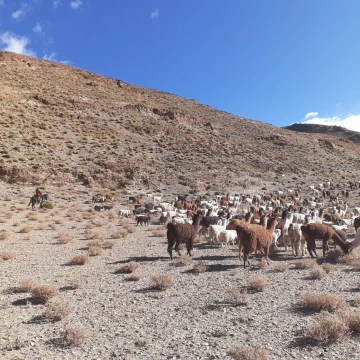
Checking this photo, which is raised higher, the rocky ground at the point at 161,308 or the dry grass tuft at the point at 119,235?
the dry grass tuft at the point at 119,235

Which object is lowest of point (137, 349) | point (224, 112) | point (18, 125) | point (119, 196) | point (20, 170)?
point (137, 349)

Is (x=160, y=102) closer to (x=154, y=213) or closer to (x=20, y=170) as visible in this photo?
(x=20, y=170)

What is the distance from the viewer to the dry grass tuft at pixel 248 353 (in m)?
4.75

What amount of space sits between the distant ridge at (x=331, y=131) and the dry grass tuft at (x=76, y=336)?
4838 inches

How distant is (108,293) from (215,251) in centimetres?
566

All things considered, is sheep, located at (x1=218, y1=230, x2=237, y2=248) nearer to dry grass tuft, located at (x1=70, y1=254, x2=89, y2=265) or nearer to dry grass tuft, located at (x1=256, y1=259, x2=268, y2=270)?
dry grass tuft, located at (x1=256, y1=259, x2=268, y2=270)

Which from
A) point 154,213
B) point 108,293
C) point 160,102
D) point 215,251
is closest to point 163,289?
point 108,293

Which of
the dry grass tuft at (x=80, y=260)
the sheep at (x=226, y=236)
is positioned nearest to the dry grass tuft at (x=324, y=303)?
the sheep at (x=226, y=236)

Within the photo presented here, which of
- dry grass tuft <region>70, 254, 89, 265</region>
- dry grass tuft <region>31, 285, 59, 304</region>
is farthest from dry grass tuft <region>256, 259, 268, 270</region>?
dry grass tuft <region>31, 285, 59, 304</region>

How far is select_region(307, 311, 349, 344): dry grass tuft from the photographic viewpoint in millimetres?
5242

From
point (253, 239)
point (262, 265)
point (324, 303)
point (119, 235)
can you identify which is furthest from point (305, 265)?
point (119, 235)

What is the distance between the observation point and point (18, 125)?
1785 inches

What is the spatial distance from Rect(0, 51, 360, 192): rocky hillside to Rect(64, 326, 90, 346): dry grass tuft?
110 ft

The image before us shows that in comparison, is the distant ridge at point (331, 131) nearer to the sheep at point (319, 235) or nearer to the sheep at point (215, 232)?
the sheep at point (215, 232)
